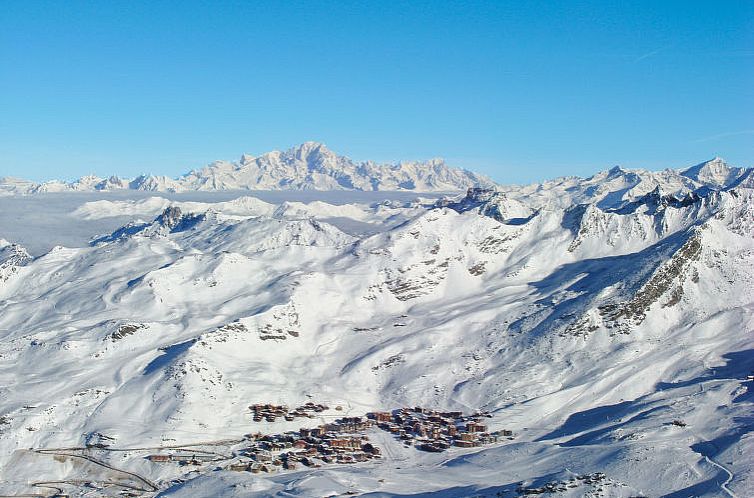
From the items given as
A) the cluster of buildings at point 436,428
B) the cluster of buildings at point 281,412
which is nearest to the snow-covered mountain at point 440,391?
the cluster of buildings at point 281,412

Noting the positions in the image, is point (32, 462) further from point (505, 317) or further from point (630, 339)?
point (630, 339)

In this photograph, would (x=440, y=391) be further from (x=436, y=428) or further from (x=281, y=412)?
(x=281, y=412)

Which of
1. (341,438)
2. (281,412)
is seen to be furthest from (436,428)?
(281,412)

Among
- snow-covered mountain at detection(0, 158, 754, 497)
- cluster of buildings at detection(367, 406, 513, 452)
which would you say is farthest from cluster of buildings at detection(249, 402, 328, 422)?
cluster of buildings at detection(367, 406, 513, 452)

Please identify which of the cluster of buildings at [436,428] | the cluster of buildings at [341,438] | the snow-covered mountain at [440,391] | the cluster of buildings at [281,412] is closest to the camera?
the snow-covered mountain at [440,391]

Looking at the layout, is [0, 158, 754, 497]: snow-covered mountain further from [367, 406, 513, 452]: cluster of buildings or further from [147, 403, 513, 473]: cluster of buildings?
[367, 406, 513, 452]: cluster of buildings

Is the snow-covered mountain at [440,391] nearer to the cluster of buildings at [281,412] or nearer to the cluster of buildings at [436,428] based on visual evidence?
the cluster of buildings at [281,412]
